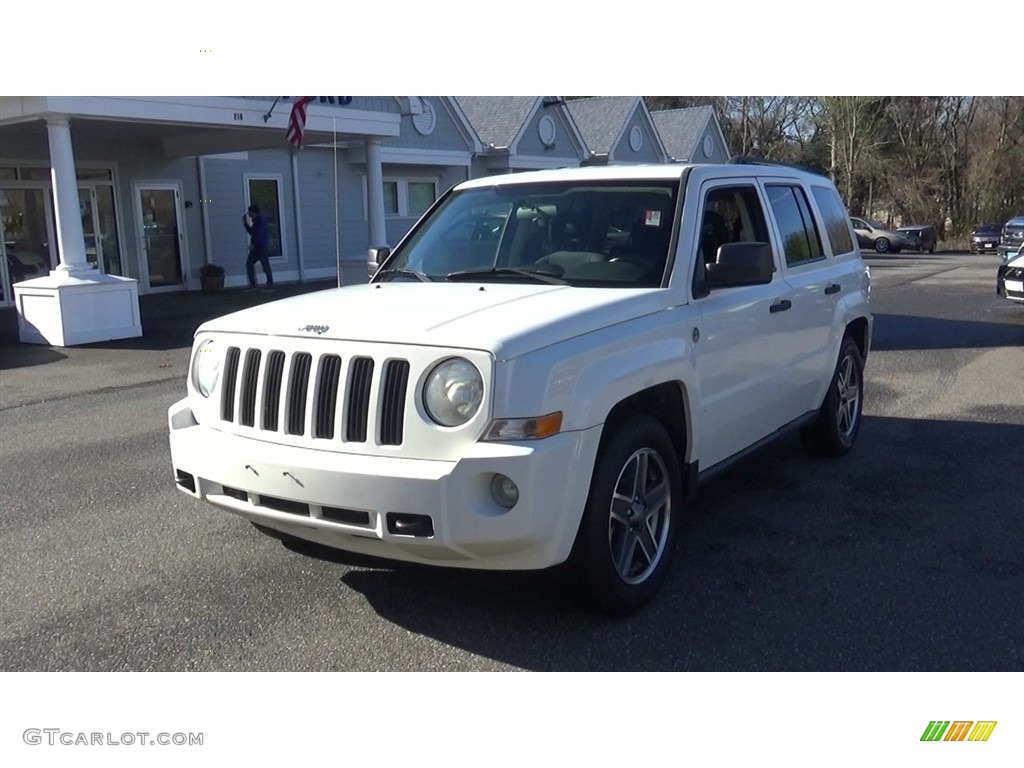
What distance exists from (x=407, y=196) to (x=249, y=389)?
75.5ft

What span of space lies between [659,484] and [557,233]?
142 cm

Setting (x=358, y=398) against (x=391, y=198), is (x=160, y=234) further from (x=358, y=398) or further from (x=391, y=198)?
(x=358, y=398)

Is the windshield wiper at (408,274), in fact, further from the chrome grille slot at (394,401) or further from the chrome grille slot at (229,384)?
the chrome grille slot at (394,401)

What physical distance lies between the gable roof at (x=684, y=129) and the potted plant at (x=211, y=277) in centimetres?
2344

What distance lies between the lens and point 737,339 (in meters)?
4.86

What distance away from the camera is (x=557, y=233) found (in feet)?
16.0

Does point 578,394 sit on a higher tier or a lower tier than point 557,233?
lower

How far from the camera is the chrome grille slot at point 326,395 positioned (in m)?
3.68

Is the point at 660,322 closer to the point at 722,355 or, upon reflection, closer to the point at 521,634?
the point at 722,355

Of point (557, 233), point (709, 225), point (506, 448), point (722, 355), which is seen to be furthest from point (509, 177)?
point (506, 448)

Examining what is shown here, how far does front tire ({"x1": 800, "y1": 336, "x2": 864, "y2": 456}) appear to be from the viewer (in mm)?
6355

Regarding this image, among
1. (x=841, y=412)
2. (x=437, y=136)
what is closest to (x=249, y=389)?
(x=841, y=412)

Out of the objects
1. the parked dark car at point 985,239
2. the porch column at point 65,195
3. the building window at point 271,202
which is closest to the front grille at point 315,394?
the porch column at point 65,195

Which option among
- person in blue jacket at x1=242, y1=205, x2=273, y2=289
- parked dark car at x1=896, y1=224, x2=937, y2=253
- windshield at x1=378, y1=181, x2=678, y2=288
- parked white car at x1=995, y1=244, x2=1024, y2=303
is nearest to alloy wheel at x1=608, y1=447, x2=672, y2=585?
windshield at x1=378, y1=181, x2=678, y2=288
